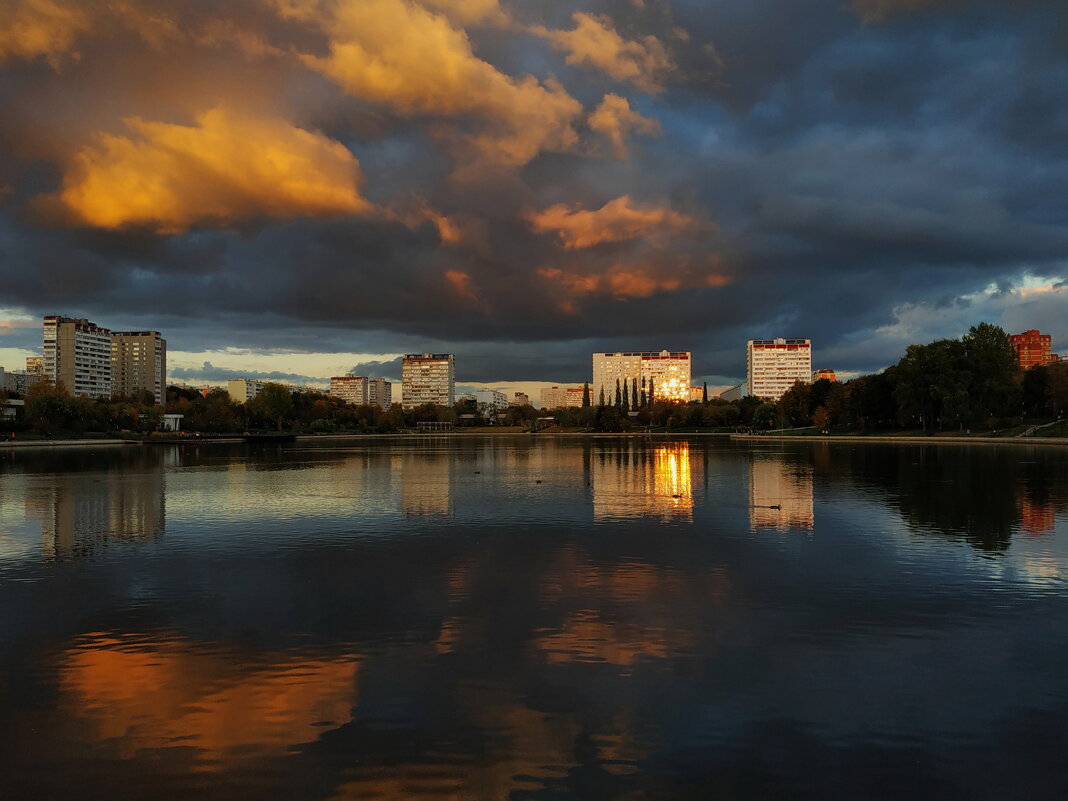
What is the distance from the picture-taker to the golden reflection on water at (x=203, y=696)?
313 inches

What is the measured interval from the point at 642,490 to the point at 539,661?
2468 centimetres

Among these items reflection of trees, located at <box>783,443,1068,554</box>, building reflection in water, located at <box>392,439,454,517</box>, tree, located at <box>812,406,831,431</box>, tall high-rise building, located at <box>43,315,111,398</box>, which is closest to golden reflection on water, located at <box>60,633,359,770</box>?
building reflection in water, located at <box>392,439,454,517</box>

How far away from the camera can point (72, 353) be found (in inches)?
7279

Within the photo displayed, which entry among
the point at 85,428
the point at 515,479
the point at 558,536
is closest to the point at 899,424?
the point at 515,479

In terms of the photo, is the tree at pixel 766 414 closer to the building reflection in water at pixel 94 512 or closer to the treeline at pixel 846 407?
the treeline at pixel 846 407

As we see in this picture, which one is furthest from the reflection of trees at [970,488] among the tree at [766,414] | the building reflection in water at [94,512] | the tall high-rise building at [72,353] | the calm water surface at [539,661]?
the tall high-rise building at [72,353]

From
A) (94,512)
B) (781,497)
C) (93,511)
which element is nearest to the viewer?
(94,512)

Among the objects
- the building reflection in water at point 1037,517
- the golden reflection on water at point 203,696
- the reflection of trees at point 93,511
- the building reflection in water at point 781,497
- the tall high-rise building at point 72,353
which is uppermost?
the tall high-rise building at point 72,353

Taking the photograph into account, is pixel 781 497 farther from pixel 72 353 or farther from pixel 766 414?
pixel 72 353

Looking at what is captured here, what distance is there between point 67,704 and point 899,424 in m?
110

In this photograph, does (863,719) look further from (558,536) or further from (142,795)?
(558,536)

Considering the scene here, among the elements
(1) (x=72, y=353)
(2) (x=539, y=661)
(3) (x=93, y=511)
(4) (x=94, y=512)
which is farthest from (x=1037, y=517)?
(1) (x=72, y=353)

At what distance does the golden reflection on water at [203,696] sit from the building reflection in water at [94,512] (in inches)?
395

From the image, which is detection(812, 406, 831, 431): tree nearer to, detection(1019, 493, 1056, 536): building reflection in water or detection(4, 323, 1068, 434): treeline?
detection(4, 323, 1068, 434): treeline
